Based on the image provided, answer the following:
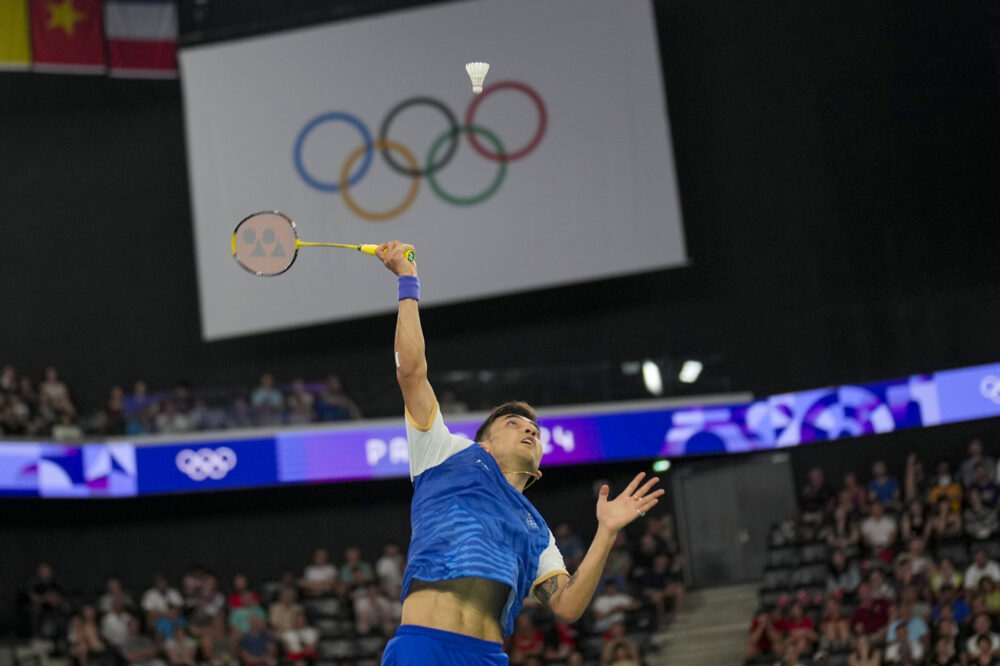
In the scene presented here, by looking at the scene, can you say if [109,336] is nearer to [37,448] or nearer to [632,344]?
[37,448]

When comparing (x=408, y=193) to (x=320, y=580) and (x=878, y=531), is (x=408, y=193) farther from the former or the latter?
(x=878, y=531)

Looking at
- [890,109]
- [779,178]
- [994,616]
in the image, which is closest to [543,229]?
[779,178]

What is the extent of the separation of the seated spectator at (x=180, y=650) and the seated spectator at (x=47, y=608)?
206 cm

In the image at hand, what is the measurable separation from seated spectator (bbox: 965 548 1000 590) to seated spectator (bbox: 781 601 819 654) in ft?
6.78

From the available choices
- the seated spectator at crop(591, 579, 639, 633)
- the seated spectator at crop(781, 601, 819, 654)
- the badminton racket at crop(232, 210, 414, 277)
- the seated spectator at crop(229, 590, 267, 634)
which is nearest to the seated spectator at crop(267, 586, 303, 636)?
the seated spectator at crop(229, 590, 267, 634)

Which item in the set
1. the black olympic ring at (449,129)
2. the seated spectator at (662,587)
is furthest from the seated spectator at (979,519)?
the black olympic ring at (449,129)

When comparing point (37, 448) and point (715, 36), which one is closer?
point (37, 448)

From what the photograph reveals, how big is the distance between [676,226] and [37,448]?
36.9 feet

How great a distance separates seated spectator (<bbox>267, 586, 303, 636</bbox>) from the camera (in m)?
19.4

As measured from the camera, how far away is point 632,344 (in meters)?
26.0

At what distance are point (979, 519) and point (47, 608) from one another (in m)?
13.5

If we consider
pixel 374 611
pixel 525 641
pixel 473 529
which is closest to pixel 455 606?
pixel 473 529

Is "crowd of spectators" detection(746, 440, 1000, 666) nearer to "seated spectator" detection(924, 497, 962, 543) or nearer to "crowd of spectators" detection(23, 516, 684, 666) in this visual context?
"seated spectator" detection(924, 497, 962, 543)

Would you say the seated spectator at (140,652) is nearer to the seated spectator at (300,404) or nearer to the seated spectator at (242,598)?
the seated spectator at (242,598)
